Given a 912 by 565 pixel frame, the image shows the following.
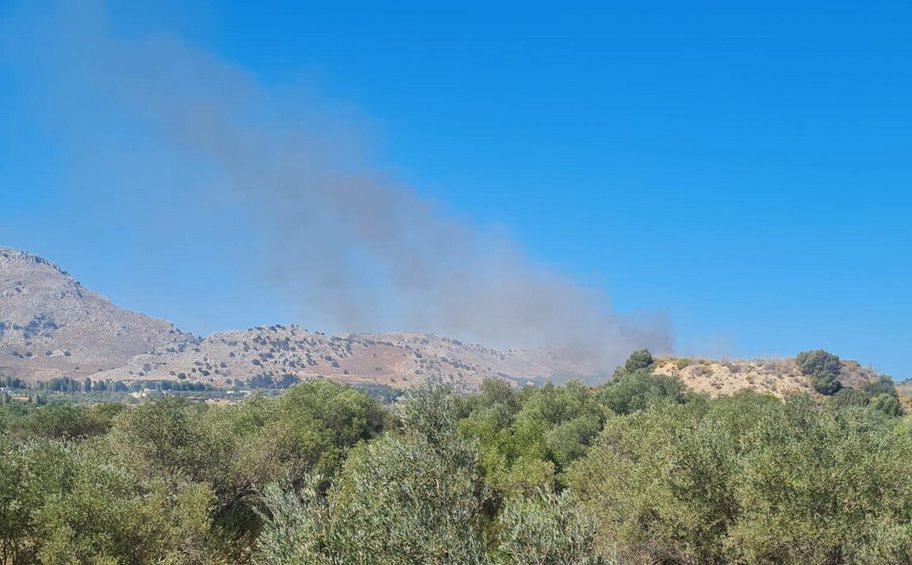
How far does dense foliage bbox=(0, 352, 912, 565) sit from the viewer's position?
782 inches

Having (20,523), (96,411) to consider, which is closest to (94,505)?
(20,523)

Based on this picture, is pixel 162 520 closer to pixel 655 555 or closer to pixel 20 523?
pixel 20 523

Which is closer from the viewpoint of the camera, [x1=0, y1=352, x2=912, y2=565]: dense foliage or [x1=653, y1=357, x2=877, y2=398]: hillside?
[x1=0, y1=352, x2=912, y2=565]: dense foliage

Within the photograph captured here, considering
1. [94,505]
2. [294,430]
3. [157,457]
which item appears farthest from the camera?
[294,430]

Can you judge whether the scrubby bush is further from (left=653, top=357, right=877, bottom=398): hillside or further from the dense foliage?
the dense foliage

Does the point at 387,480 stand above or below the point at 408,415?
below

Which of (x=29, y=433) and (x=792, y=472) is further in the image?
(x=29, y=433)

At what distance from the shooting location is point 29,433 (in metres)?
82.0

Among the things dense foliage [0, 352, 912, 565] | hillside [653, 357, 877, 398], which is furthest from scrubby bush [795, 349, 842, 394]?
dense foliage [0, 352, 912, 565]

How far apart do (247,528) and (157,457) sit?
8.55 metres

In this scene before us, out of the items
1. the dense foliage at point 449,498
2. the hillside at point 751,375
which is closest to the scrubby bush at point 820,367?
the hillside at point 751,375

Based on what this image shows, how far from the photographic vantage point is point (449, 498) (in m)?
22.2

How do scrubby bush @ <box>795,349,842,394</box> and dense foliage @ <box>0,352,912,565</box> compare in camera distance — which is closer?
dense foliage @ <box>0,352,912,565</box>

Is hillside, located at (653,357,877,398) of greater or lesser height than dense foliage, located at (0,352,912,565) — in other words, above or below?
above
